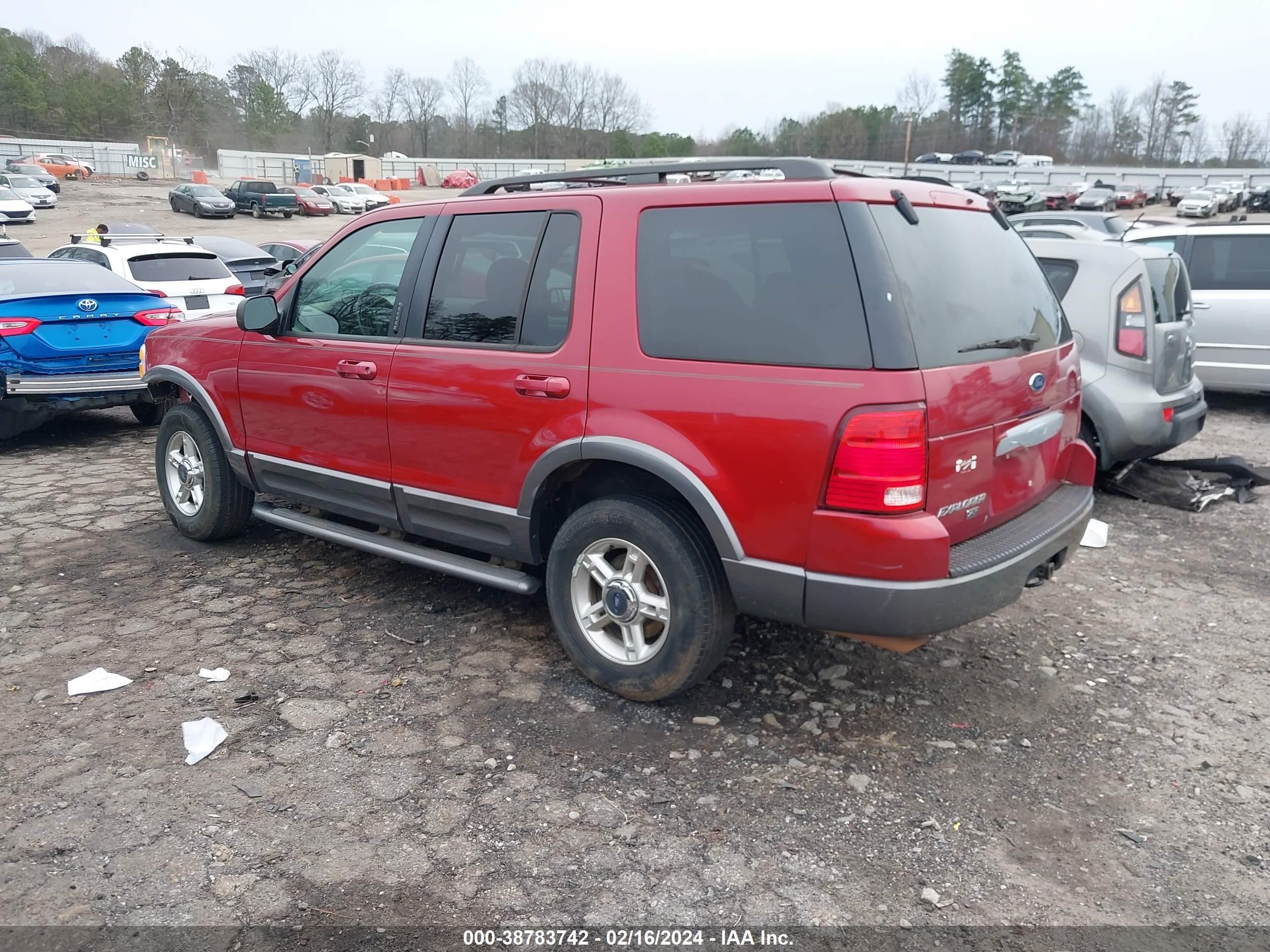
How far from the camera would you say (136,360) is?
8328 mm

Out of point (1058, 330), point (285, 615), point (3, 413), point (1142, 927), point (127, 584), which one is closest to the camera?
point (1142, 927)

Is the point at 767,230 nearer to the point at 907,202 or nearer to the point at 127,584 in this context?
the point at 907,202

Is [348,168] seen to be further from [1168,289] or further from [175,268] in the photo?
[1168,289]

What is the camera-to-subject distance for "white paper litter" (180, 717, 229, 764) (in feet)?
11.4

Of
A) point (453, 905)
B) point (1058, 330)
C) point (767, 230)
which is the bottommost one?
point (453, 905)

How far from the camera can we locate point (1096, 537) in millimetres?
5836

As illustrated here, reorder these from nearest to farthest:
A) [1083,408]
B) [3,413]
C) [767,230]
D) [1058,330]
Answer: [767,230], [1058,330], [1083,408], [3,413]

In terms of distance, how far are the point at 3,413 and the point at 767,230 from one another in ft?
23.7

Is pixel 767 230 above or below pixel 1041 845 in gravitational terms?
above

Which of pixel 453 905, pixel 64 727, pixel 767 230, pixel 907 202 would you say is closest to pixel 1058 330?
pixel 907 202

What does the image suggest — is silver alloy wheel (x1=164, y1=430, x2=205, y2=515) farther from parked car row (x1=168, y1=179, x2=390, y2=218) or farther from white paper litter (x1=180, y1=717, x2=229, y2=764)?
parked car row (x1=168, y1=179, x2=390, y2=218)

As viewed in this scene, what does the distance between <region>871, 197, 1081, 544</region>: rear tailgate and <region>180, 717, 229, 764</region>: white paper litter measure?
107 inches

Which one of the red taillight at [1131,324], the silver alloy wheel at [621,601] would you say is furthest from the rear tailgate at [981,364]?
the red taillight at [1131,324]

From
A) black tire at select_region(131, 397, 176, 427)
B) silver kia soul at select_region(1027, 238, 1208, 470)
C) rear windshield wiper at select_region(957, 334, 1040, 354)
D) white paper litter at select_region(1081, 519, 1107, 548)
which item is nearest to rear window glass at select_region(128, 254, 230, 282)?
black tire at select_region(131, 397, 176, 427)
